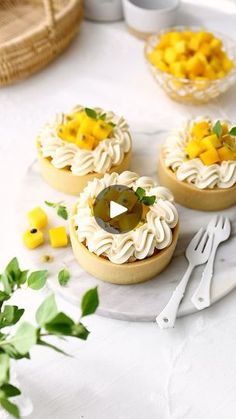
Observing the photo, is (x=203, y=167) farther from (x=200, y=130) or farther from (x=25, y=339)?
(x=25, y=339)

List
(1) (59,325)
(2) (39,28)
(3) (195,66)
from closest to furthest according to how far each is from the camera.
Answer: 1. (1) (59,325)
2. (3) (195,66)
3. (2) (39,28)

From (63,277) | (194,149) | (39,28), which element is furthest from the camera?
(39,28)

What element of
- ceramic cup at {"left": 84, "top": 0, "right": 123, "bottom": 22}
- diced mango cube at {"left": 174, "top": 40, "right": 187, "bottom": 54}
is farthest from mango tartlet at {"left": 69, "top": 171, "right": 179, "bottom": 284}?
ceramic cup at {"left": 84, "top": 0, "right": 123, "bottom": 22}

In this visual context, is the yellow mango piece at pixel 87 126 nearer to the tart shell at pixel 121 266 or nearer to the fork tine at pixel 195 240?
the tart shell at pixel 121 266

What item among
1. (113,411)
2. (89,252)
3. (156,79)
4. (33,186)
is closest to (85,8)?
(156,79)

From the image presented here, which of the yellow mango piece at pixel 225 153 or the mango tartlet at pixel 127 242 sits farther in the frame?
the yellow mango piece at pixel 225 153

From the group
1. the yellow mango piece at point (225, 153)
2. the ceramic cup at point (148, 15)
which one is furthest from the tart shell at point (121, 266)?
the ceramic cup at point (148, 15)

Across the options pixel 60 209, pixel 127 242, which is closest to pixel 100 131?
pixel 60 209
